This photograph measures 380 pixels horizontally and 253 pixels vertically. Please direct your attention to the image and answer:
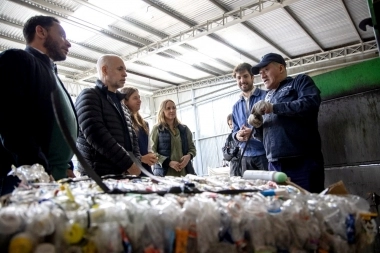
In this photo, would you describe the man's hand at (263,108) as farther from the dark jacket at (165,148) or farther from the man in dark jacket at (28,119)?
the dark jacket at (165,148)

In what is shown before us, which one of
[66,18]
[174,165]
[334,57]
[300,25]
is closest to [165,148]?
[174,165]

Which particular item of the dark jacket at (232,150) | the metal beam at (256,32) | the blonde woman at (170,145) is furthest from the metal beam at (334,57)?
the blonde woman at (170,145)

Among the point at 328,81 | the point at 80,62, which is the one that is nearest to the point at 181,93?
the point at 80,62

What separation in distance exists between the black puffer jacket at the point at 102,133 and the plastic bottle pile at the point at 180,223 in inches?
38.4

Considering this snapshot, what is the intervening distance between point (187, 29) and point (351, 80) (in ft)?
13.4

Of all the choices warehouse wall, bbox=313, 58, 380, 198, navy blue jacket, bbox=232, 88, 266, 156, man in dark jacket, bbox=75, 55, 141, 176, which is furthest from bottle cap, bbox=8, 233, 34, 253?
warehouse wall, bbox=313, 58, 380, 198

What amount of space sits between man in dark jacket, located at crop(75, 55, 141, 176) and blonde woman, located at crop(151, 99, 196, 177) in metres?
0.92

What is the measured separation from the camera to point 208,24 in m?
5.47

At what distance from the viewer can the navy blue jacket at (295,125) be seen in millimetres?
1675

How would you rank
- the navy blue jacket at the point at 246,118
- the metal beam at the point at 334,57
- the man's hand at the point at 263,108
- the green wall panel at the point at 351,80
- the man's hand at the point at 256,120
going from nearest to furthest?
the man's hand at the point at 263,108, the man's hand at the point at 256,120, the green wall panel at the point at 351,80, the navy blue jacket at the point at 246,118, the metal beam at the point at 334,57

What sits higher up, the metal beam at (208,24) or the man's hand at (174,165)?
the metal beam at (208,24)

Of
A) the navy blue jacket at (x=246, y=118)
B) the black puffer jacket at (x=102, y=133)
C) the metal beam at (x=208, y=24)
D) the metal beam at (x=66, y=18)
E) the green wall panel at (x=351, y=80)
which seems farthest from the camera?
the metal beam at (x=208, y=24)

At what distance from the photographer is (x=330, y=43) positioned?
6.95 meters

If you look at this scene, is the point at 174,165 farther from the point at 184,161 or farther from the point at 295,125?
the point at 295,125
